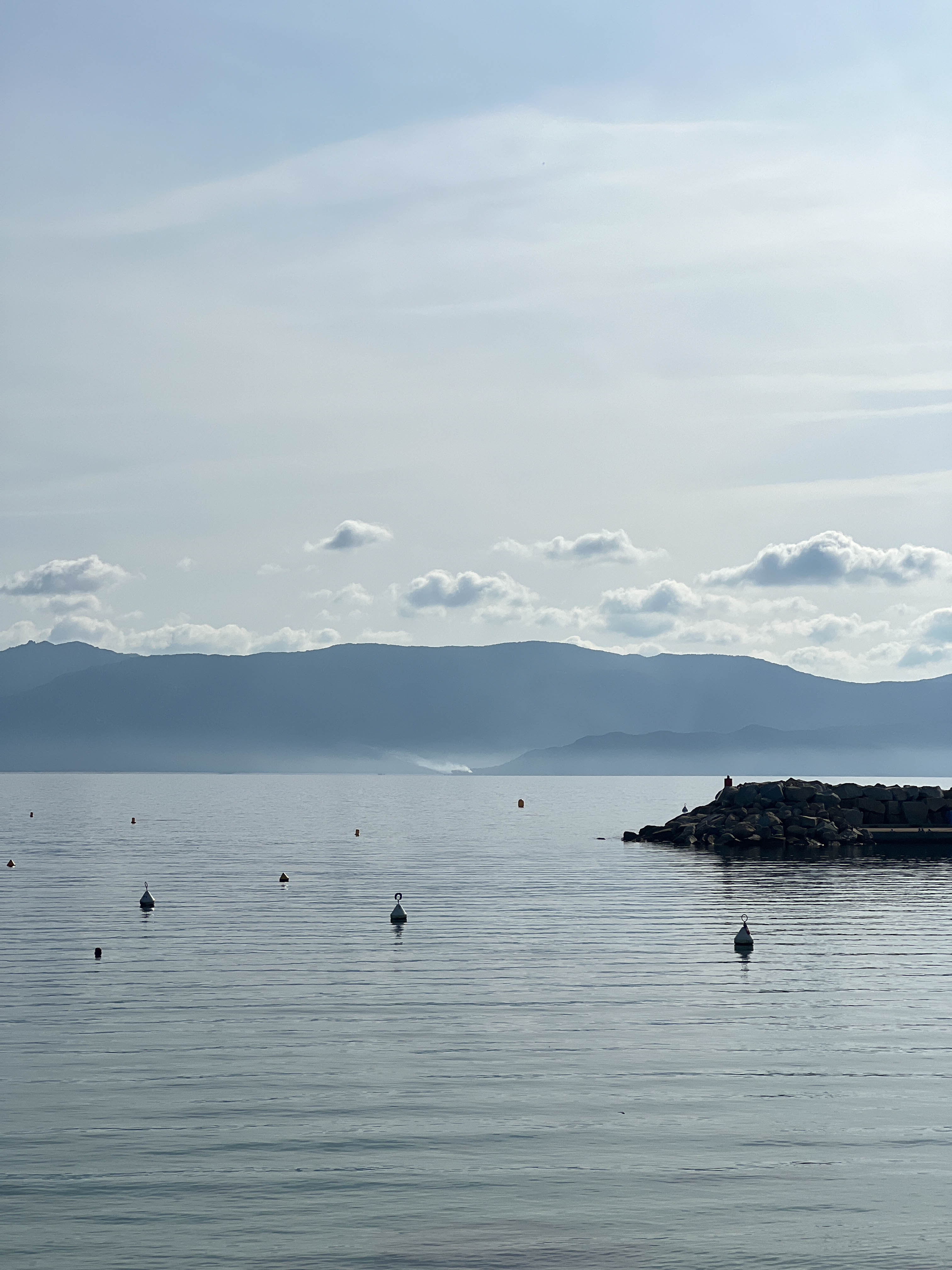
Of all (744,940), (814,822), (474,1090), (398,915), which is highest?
(814,822)

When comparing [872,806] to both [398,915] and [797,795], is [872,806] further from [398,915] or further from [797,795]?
[398,915]

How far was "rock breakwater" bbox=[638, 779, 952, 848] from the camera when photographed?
89125 mm

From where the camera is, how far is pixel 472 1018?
1077 inches

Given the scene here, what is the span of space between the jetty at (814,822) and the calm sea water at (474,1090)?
40534 mm

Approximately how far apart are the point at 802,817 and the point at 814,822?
125 centimetres

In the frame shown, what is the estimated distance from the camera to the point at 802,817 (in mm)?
90688

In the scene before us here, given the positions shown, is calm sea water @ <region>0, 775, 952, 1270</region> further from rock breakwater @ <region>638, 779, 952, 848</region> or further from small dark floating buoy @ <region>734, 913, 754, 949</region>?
rock breakwater @ <region>638, 779, 952, 848</region>

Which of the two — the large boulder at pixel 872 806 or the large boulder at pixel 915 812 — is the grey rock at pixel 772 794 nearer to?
the large boulder at pixel 872 806

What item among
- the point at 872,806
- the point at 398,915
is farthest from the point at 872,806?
the point at 398,915

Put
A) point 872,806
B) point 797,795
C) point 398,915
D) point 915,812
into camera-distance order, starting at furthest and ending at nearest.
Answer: point 915,812 → point 872,806 → point 797,795 → point 398,915

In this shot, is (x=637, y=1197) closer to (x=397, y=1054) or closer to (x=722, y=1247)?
(x=722, y=1247)

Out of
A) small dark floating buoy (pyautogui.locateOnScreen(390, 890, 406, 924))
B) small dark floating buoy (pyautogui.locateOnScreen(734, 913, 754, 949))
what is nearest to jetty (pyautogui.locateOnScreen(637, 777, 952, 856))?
small dark floating buoy (pyautogui.locateOnScreen(390, 890, 406, 924))

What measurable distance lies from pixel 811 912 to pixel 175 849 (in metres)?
51.6

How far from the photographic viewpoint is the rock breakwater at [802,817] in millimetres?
89125
